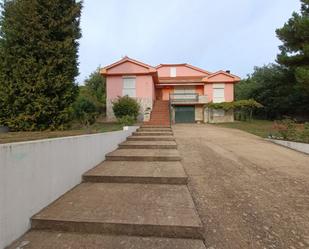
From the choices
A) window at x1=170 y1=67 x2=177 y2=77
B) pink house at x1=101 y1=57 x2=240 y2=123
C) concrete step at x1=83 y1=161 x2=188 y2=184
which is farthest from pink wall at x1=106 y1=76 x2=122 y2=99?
concrete step at x1=83 y1=161 x2=188 y2=184

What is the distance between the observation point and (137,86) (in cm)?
2075

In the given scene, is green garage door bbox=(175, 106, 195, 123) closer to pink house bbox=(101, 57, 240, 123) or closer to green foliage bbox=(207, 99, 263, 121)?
pink house bbox=(101, 57, 240, 123)

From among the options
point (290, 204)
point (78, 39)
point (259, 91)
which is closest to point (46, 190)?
point (290, 204)

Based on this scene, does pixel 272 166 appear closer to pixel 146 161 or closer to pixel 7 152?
pixel 146 161

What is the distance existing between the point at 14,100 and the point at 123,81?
11.4 m

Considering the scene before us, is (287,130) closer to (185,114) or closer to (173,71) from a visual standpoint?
(185,114)

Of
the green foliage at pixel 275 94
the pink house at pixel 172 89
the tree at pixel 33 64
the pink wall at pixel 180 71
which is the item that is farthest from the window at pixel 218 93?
the tree at pixel 33 64

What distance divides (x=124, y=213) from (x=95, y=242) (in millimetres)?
582

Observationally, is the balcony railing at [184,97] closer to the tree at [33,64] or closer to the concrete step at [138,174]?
the tree at [33,64]

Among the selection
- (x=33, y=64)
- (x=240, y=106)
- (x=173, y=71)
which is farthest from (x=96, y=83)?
(x=33, y=64)

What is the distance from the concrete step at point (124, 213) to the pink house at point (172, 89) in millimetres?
13470

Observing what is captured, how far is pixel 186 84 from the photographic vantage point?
24875 mm

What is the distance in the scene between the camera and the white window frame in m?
24.0

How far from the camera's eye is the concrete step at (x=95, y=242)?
2682 millimetres
